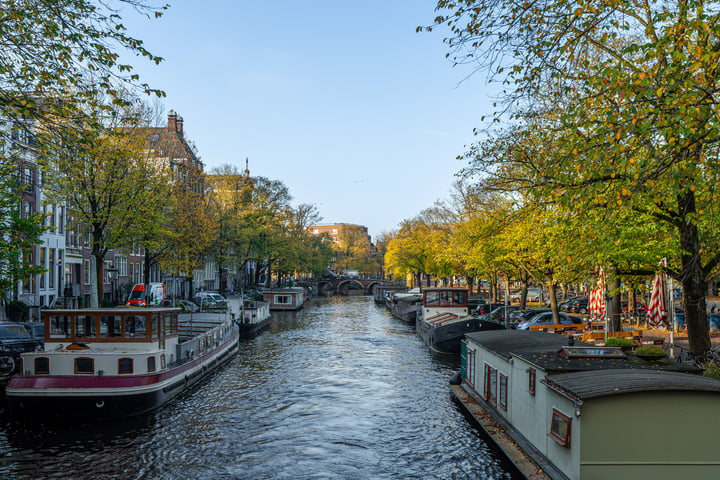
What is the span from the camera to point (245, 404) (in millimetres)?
23703

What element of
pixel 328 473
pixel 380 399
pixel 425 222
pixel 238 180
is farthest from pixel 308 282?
pixel 328 473

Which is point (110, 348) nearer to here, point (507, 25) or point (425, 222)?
point (507, 25)

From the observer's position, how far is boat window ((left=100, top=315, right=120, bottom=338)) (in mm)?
22266

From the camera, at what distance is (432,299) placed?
145 ft

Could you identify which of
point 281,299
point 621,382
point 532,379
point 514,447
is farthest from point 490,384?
point 281,299

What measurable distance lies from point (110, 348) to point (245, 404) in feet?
18.3

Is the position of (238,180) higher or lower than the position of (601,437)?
higher

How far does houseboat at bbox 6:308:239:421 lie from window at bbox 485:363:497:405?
38.7ft

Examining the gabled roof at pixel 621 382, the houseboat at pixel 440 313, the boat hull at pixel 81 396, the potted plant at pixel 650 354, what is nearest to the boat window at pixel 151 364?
the boat hull at pixel 81 396

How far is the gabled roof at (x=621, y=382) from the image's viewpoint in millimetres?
11062

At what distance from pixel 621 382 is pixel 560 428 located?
5.71 feet

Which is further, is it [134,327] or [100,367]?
[134,327]

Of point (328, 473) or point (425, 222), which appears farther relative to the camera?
point (425, 222)

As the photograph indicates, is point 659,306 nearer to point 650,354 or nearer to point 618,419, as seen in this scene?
point 650,354
